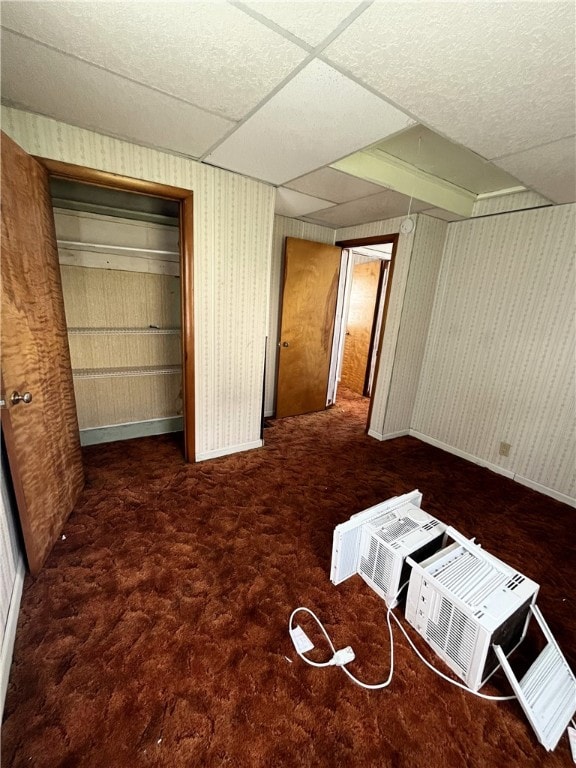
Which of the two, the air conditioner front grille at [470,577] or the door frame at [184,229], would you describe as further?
the door frame at [184,229]

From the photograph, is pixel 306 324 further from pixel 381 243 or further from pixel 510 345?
pixel 510 345

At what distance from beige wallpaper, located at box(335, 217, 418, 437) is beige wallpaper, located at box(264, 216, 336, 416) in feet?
1.33

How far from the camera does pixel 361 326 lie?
5098 mm

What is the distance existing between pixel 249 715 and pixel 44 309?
2.10 meters

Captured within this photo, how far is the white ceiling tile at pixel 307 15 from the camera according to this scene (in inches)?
38.7

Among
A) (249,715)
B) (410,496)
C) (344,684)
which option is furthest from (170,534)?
(410,496)

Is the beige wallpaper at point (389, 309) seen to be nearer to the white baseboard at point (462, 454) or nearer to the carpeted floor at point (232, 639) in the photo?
the white baseboard at point (462, 454)

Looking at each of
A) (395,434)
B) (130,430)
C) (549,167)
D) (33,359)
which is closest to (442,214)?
(549,167)

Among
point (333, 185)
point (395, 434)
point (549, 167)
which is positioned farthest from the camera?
point (395, 434)

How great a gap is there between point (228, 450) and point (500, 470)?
8.14 ft

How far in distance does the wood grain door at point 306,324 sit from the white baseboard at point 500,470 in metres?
1.34

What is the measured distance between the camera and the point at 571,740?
1134 mm

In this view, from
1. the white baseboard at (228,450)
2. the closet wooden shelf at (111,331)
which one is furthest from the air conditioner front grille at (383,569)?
the closet wooden shelf at (111,331)

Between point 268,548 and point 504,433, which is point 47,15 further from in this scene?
point 504,433
